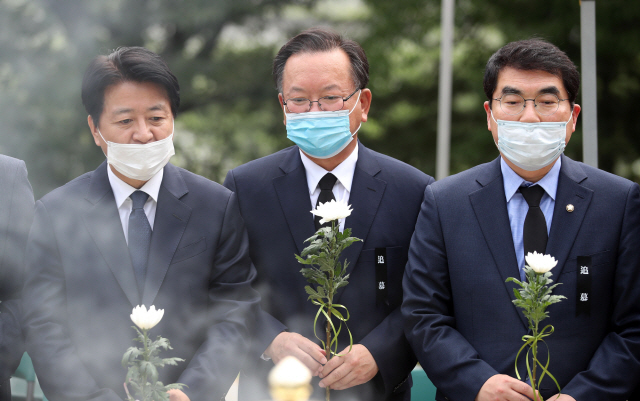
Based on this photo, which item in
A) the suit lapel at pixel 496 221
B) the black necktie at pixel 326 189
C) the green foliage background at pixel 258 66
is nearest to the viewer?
the suit lapel at pixel 496 221

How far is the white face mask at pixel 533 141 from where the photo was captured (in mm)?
3154

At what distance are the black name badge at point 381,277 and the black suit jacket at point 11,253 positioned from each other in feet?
5.59

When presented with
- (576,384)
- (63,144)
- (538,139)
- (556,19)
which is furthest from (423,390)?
(556,19)

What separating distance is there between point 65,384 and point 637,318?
252 cm

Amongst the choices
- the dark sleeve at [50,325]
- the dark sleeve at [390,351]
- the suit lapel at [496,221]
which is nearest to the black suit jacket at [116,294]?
the dark sleeve at [50,325]

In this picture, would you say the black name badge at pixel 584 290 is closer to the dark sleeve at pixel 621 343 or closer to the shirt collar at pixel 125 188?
the dark sleeve at pixel 621 343

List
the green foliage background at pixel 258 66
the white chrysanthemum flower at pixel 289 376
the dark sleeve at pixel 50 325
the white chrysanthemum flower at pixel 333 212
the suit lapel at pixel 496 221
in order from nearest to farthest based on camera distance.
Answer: the white chrysanthemum flower at pixel 289 376, the white chrysanthemum flower at pixel 333 212, the dark sleeve at pixel 50 325, the suit lapel at pixel 496 221, the green foliage background at pixel 258 66

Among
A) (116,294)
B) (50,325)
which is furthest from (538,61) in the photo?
(50,325)

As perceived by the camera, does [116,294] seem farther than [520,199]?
No

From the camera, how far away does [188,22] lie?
40.4ft

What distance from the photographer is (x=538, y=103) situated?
3184 millimetres

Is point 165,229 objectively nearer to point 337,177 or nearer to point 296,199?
point 296,199

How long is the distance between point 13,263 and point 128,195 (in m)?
0.62

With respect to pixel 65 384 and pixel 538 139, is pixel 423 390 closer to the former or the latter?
pixel 538 139
